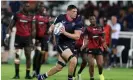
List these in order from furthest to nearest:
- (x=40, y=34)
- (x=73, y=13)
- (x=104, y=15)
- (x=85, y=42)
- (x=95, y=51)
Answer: (x=104, y=15)
(x=40, y=34)
(x=85, y=42)
(x=95, y=51)
(x=73, y=13)

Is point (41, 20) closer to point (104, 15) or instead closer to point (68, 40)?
point (68, 40)

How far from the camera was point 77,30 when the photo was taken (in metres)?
15.7

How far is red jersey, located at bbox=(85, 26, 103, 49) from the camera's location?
19.4 metres

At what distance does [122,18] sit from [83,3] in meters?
3.83

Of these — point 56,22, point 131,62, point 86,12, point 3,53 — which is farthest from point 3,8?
point 56,22

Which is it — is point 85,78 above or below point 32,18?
below

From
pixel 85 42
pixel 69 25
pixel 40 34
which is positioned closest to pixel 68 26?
pixel 69 25

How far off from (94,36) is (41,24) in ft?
7.74

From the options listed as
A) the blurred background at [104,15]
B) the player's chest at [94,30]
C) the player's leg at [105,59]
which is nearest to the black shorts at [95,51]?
the player's chest at [94,30]

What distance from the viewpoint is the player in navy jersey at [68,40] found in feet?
50.9

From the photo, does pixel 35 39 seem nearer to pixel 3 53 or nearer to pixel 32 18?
pixel 32 18

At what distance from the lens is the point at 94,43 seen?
63.9 feet

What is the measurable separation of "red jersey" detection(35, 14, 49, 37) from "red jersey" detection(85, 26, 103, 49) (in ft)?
6.81

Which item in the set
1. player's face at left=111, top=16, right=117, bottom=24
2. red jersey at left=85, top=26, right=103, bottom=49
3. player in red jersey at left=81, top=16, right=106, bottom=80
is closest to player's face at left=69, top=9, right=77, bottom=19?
player in red jersey at left=81, top=16, right=106, bottom=80
